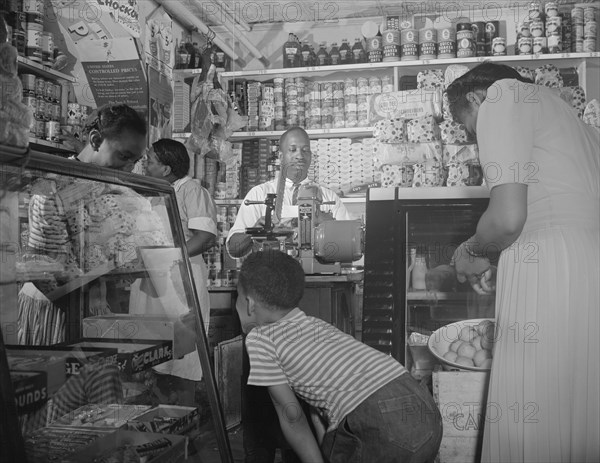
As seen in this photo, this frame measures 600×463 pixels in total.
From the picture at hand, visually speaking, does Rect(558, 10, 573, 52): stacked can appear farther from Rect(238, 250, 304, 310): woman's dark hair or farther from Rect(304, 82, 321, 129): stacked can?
Rect(238, 250, 304, 310): woman's dark hair

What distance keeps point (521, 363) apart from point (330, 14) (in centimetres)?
451

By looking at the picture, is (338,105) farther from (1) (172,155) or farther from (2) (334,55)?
(1) (172,155)

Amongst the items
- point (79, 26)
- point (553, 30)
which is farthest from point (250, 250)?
point (553, 30)

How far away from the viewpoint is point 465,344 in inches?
71.9

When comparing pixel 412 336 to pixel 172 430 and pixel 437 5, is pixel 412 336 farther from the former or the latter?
pixel 437 5

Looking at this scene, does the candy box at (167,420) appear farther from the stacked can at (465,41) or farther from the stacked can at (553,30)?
the stacked can at (553,30)

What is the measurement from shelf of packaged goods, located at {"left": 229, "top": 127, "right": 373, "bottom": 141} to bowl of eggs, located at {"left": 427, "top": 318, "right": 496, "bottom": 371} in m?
3.21

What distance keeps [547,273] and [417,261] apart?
1.43ft

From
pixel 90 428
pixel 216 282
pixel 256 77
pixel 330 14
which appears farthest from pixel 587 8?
pixel 90 428

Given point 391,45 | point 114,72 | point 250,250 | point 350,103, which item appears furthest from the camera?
point 350,103

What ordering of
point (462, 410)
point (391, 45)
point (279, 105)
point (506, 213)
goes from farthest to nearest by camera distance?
point (279, 105), point (391, 45), point (462, 410), point (506, 213)

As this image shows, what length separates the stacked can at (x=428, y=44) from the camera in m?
4.89

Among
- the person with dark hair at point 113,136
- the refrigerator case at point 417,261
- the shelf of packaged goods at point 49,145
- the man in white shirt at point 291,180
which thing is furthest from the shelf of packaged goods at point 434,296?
the shelf of packaged goods at point 49,145

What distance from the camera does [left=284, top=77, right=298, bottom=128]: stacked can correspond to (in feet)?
16.9
